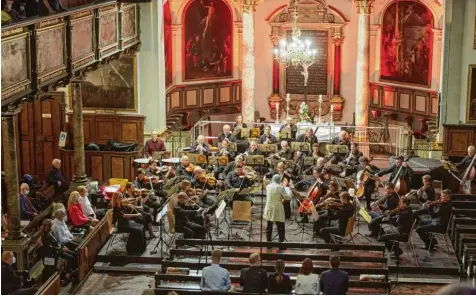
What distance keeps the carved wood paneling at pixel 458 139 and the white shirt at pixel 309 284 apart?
10.3m

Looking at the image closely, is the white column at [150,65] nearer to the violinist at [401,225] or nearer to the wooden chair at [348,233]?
the wooden chair at [348,233]

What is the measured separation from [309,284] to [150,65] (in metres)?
11.3

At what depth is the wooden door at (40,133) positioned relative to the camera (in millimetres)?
20531

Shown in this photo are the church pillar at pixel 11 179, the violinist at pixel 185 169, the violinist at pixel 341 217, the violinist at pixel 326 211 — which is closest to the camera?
the church pillar at pixel 11 179

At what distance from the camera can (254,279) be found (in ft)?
39.2

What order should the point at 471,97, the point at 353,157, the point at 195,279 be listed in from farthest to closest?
the point at 471,97 < the point at 353,157 < the point at 195,279

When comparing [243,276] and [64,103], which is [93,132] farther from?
[243,276]

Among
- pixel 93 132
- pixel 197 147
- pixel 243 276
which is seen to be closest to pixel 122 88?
pixel 93 132

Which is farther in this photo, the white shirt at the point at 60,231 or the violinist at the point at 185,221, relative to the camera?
the violinist at the point at 185,221

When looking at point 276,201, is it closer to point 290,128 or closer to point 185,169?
point 185,169

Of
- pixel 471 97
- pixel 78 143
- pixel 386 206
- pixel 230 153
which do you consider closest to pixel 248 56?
pixel 230 153

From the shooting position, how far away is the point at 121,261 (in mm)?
15141

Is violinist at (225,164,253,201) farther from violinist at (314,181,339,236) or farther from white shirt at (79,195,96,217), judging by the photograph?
white shirt at (79,195,96,217)

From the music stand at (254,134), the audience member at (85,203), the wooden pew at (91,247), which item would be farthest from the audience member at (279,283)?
the music stand at (254,134)
